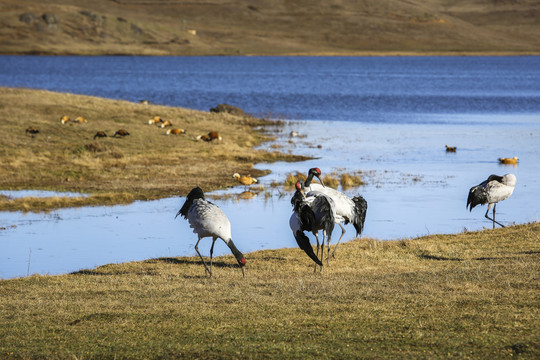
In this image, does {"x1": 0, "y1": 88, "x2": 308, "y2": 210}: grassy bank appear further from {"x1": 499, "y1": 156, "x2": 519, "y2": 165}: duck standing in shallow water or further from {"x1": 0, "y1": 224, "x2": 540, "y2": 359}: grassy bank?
{"x1": 0, "y1": 224, "x2": 540, "y2": 359}: grassy bank

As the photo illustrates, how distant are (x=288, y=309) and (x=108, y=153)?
2231 cm

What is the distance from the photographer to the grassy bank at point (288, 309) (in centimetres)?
969

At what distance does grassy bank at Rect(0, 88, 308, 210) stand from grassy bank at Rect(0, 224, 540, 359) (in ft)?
37.6

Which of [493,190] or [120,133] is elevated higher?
[493,190]

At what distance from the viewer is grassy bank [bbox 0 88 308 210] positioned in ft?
90.5

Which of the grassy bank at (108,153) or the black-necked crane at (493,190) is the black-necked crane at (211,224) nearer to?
the black-necked crane at (493,190)

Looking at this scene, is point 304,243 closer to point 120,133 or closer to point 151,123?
point 120,133

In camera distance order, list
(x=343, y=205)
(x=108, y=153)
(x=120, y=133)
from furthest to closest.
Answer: (x=120, y=133)
(x=108, y=153)
(x=343, y=205)

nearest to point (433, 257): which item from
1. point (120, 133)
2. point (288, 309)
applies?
A: point (288, 309)

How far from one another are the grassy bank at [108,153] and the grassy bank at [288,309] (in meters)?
11.5

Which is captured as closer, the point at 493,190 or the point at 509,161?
the point at 493,190

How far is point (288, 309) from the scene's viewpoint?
461 inches

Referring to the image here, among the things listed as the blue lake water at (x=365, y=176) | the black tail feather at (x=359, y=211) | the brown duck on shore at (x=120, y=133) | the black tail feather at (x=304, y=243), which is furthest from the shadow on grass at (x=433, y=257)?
the brown duck on shore at (x=120, y=133)

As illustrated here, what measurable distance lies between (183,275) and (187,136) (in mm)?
24533
